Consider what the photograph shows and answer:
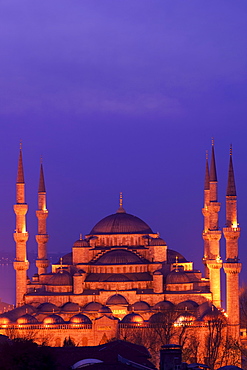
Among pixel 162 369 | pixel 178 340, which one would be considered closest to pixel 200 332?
pixel 178 340

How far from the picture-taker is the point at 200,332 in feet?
181

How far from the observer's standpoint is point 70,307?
2299 inches

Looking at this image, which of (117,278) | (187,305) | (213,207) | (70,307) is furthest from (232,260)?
(70,307)

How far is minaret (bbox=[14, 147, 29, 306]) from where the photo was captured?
61625mm

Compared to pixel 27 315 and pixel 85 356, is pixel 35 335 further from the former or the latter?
pixel 85 356

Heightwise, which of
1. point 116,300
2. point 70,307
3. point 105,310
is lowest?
point 105,310

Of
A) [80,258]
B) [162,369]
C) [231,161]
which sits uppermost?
[231,161]

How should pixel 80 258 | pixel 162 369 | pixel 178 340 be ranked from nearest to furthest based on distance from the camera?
pixel 162 369 < pixel 178 340 < pixel 80 258

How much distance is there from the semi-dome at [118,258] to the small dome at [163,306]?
12.4 feet

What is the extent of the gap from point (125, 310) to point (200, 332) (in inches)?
182

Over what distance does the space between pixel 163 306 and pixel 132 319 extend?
8.63ft

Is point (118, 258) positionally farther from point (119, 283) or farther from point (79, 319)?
point (79, 319)

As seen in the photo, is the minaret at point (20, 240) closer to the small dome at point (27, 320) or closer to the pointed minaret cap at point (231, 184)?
the small dome at point (27, 320)

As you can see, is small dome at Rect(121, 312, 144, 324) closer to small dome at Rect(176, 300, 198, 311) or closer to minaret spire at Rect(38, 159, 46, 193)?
small dome at Rect(176, 300, 198, 311)
